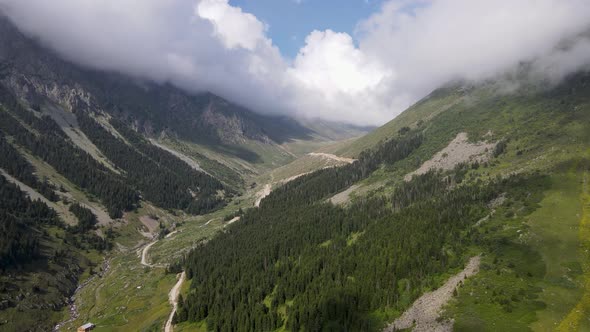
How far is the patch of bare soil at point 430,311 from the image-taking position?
2798 inches

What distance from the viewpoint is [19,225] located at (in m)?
168

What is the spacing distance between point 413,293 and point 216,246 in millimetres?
100946

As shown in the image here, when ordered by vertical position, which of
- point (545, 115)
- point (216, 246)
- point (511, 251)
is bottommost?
point (216, 246)

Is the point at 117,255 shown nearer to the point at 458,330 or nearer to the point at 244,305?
the point at 244,305

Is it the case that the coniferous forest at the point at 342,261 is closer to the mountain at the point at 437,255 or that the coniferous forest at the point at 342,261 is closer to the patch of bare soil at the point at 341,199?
the mountain at the point at 437,255

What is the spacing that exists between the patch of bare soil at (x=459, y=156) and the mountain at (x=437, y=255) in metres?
1.43

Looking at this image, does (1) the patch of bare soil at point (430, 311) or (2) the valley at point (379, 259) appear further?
(2) the valley at point (379, 259)

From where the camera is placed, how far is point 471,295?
77000 millimetres

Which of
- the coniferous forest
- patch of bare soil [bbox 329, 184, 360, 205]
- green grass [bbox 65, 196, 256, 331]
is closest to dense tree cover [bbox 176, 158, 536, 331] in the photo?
the coniferous forest

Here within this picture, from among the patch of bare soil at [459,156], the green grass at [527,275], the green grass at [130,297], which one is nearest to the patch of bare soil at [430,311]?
the green grass at [527,275]

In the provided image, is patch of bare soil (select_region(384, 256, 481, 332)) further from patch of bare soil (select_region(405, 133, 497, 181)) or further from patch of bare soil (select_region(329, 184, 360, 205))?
patch of bare soil (select_region(329, 184, 360, 205))

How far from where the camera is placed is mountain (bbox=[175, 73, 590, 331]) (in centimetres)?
7531

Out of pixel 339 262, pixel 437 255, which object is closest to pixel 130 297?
pixel 339 262

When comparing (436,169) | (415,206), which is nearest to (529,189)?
(415,206)
